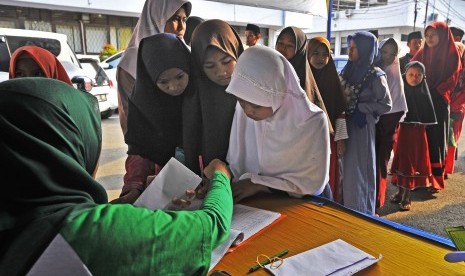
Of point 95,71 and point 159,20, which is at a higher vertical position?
point 159,20

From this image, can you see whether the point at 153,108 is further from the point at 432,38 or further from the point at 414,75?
the point at 432,38

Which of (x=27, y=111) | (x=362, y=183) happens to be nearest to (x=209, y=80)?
(x=27, y=111)

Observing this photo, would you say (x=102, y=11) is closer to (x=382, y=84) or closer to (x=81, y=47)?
(x=81, y=47)

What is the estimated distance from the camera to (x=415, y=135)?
328cm

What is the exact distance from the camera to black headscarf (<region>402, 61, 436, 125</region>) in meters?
3.24

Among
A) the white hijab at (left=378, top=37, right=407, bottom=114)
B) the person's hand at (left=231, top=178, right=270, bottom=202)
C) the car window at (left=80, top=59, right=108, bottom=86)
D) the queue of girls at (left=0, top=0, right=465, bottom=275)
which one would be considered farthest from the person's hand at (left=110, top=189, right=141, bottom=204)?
the car window at (left=80, top=59, right=108, bottom=86)

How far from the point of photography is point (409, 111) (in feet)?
10.8

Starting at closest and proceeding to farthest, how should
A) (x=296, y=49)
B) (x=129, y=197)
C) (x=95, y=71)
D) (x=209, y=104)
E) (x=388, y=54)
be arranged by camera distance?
(x=129, y=197), (x=209, y=104), (x=296, y=49), (x=388, y=54), (x=95, y=71)

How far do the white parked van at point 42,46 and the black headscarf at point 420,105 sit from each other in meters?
4.85

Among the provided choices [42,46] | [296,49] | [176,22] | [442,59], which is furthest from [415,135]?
[42,46]

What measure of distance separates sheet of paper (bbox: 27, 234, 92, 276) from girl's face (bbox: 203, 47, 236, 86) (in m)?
1.08

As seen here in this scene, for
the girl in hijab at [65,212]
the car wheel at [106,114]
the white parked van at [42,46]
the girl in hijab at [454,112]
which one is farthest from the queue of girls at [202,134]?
the car wheel at [106,114]

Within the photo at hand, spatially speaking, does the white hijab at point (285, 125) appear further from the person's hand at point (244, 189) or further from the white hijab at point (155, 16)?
the white hijab at point (155, 16)

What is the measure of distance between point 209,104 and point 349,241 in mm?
808
